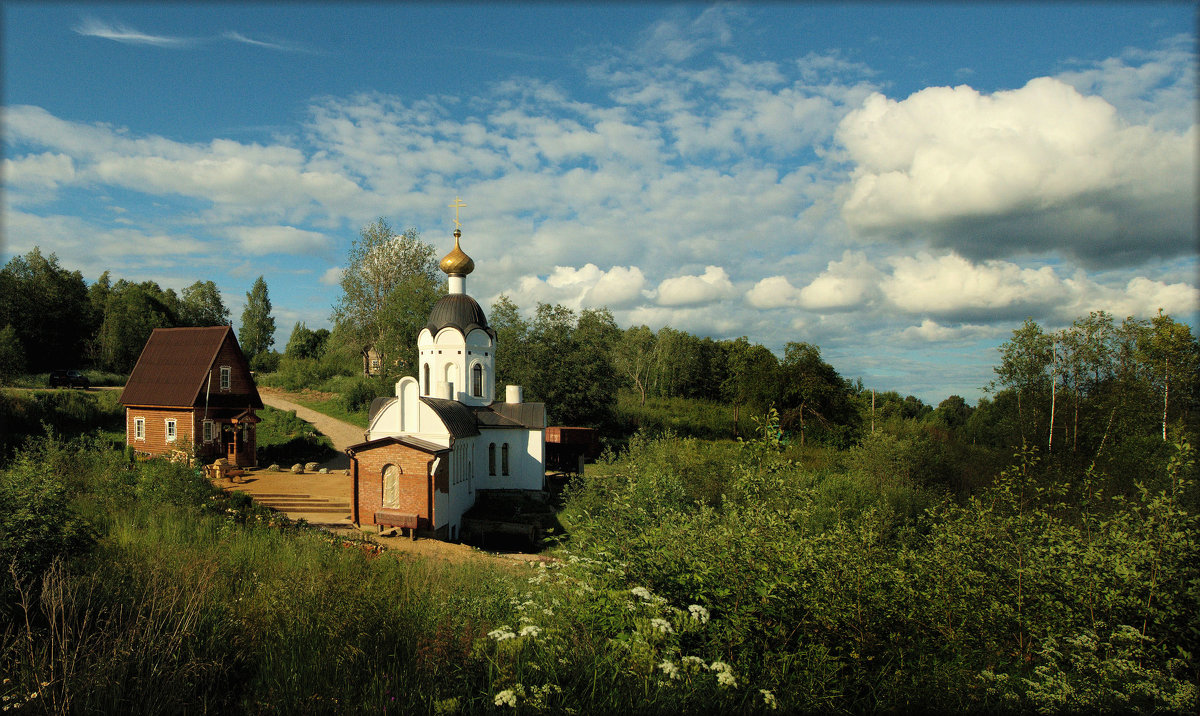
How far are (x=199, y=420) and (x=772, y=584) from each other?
24.5 metres

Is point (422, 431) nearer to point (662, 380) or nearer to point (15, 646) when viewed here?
point (15, 646)

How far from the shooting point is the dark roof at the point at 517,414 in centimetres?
2316

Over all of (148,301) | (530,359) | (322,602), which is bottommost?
(322,602)

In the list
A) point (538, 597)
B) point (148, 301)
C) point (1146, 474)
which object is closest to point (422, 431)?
point (538, 597)

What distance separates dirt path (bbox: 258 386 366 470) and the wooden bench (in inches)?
388

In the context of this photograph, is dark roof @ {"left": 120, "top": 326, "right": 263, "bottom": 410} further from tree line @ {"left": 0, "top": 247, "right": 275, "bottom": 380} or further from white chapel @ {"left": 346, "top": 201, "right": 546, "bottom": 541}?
tree line @ {"left": 0, "top": 247, "right": 275, "bottom": 380}

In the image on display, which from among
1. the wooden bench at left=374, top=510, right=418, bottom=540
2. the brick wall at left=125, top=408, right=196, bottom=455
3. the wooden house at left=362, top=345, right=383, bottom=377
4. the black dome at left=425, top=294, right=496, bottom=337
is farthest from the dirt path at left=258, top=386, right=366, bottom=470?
the wooden bench at left=374, top=510, right=418, bottom=540

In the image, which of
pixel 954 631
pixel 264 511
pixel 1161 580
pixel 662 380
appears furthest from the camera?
pixel 662 380

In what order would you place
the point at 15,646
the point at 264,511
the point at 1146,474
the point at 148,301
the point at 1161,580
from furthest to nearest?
Result: the point at 148,301 → the point at 1146,474 → the point at 264,511 → the point at 1161,580 → the point at 15,646

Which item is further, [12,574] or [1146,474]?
[1146,474]

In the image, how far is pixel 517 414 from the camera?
77.3 ft

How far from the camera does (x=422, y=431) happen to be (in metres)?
18.2

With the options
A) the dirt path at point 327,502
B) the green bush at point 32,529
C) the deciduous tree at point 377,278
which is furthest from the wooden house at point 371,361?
the green bush at point 32,529

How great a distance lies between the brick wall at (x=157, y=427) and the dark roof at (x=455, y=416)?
33.3ft
